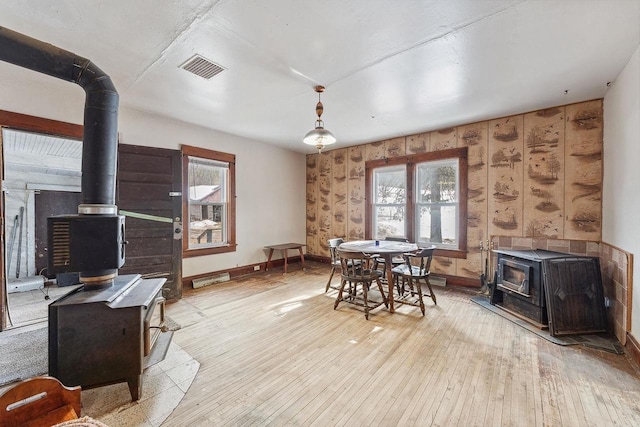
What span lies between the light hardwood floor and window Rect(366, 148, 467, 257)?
157cm

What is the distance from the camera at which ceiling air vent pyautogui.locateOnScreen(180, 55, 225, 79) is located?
2525 mm

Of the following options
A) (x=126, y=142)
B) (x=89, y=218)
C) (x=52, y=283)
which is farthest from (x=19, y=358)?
(x=52, y=283)

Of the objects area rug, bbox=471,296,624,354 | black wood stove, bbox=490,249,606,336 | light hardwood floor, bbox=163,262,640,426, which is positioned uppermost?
black wood stove, bbox=490,249,606,336

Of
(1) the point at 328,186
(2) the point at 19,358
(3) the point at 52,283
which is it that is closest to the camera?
(2) the point at 19,358

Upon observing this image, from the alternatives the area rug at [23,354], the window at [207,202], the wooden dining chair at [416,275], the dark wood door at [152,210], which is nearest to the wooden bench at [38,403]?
the area rug at [23,354]

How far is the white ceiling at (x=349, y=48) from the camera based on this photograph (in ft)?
6.18

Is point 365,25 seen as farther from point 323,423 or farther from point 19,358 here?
point 19,358

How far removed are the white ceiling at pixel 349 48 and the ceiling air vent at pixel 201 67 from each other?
0.25ft

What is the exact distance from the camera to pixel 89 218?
193 cm

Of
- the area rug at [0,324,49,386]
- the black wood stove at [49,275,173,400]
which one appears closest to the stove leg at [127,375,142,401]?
the black wood stove at [49,275,173,400]

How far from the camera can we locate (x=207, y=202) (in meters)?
4.80

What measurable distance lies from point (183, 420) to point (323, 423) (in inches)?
35.1

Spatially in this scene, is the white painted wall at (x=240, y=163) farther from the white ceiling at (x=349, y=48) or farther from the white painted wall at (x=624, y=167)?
the white painted wall at (x=624, y=167)

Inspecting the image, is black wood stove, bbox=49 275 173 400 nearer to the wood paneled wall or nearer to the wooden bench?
the wooden bench
